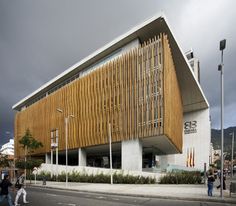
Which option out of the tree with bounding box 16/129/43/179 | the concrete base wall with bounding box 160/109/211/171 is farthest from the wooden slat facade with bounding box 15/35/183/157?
the concrete base wall with bounding box 160/109/211/171

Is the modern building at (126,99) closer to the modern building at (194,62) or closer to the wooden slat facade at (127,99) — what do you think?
the wooden slat facade at (127,99)

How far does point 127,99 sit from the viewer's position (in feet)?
176

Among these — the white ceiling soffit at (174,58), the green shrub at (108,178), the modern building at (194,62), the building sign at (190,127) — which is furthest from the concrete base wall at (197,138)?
the green shrub at (108,178)

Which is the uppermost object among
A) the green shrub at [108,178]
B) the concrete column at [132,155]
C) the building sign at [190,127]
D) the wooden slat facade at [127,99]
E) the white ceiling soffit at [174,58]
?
the white ceiling soffit at [174,58]

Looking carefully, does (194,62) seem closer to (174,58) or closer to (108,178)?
(174,58)

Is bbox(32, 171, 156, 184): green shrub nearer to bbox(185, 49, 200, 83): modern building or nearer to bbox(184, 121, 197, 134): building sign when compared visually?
bbox(184, 121, 197, 134): building sign

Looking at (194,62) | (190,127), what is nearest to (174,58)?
(190,127)

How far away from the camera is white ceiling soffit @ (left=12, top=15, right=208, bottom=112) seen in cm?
5247

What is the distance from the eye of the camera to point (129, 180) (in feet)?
132

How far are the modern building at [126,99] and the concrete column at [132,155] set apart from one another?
12 cm

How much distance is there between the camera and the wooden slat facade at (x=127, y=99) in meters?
49.7

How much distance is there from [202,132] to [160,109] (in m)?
43.0

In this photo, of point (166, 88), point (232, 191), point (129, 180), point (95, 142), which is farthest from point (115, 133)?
point (232, 191)

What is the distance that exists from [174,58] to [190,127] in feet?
106
